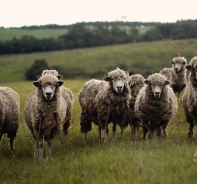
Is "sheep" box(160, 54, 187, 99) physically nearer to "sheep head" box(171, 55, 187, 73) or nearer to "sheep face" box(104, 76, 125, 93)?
"sheep head" box(171, 55, 187, 73)

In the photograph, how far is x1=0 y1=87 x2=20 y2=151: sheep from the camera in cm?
974

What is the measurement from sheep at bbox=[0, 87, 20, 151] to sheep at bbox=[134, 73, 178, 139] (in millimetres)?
3549

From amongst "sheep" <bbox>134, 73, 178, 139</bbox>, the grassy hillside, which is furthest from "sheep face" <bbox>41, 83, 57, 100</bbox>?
the grassy hillside

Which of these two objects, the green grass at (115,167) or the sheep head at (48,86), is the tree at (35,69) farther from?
the sheep head at (48,86)

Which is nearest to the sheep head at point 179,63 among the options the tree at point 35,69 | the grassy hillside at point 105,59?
the grassy hillside at point 105,59

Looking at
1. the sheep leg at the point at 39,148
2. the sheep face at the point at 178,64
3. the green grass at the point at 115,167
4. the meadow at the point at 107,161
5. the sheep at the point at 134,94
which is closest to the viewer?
the green grass at the point at 115,167

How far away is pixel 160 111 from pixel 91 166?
3.39 metres

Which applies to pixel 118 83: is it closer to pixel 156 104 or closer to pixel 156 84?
pixel 156 84

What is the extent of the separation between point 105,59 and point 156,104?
63938mm

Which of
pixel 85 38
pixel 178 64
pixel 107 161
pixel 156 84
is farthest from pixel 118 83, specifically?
pixel 85 38

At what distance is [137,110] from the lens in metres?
9.95

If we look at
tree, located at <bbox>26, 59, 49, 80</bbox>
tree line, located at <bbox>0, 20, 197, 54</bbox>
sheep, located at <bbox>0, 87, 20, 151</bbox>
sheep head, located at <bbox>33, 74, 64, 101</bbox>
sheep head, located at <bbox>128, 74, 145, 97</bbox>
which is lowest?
tree, located at <bbox>26, 59, 49, 80</bbox>

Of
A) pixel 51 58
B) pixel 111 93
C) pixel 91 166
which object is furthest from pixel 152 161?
pixel 51 58

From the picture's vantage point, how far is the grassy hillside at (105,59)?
61691 millimetres
